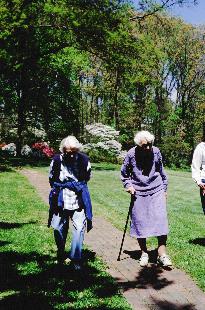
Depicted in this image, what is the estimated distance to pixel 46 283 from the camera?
5.86 meters

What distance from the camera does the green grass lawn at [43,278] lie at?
17.2 ft

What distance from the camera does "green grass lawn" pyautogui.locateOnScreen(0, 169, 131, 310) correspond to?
17.2ft

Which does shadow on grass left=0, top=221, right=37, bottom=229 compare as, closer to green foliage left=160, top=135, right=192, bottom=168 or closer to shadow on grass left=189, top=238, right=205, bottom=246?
shadow on grass left=189, top=238, right=205, bottom=246

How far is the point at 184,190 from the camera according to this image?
18.8 m

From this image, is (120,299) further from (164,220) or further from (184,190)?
(184,190)

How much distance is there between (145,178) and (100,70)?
40114 millimetres

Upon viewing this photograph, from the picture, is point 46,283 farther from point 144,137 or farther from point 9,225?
point 9,225

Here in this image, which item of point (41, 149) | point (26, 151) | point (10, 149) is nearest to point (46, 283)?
point (41, 149)

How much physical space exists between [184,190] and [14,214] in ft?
31.6

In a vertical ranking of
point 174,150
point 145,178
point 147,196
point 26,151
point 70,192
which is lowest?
point 174,150

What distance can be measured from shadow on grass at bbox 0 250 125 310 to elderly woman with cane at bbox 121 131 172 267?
977 millimetres

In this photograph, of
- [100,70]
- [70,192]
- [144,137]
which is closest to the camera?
[70,192]

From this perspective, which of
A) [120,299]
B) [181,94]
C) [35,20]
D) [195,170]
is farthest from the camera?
[181,94]

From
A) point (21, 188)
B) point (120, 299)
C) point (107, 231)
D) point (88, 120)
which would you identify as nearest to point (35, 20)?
point (21, 188)
